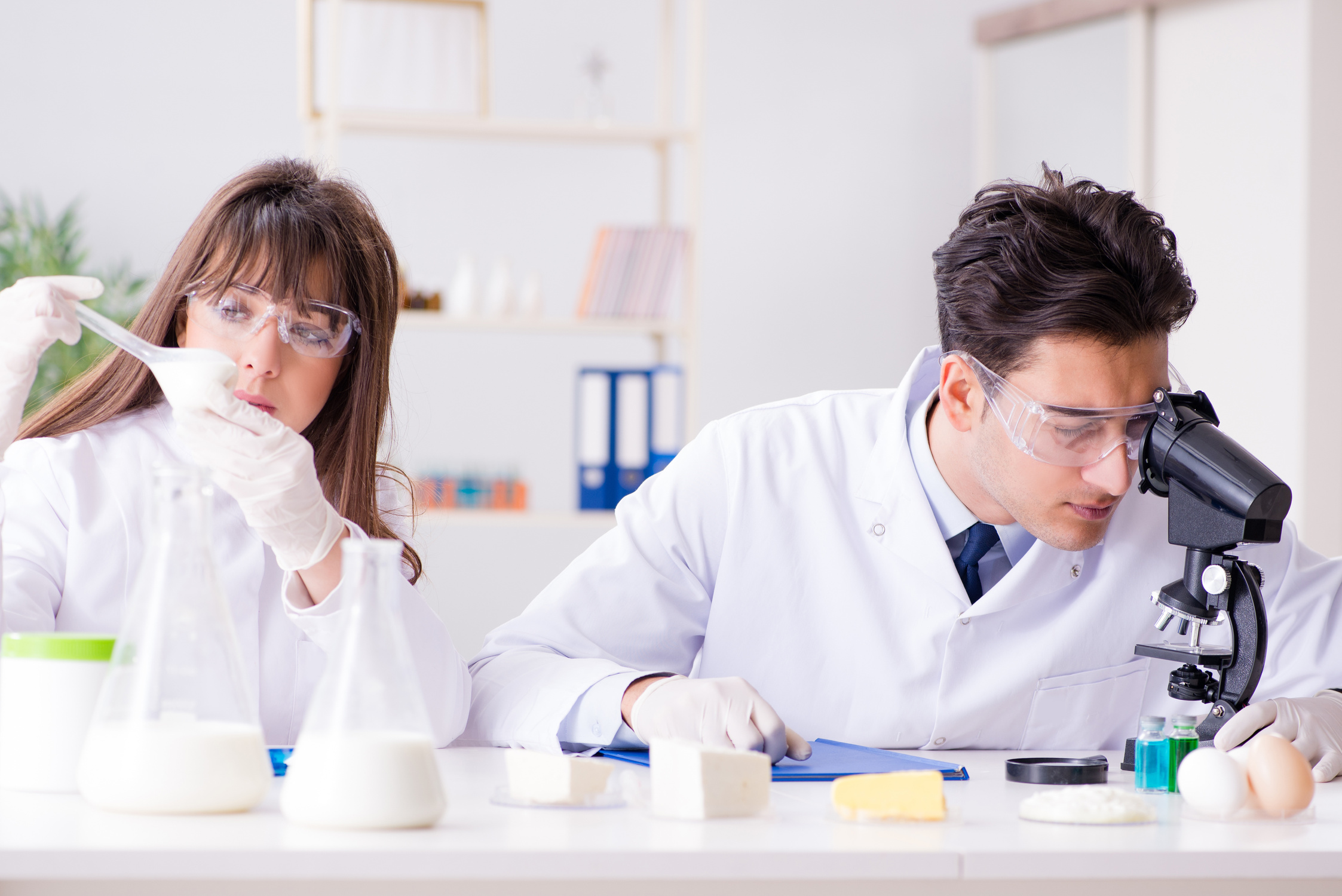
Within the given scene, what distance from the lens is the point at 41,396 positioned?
3.26 meters

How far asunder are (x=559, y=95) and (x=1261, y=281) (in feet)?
6.67

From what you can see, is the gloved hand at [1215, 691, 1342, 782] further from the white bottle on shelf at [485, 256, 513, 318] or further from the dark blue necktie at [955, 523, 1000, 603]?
the white bottle on shelf at [485, 256, 513, 318]

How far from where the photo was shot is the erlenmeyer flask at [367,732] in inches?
31.2

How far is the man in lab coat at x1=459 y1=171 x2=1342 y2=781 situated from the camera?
151 centimetres

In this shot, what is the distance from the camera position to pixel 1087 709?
163cm

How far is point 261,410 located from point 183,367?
0.77 ft

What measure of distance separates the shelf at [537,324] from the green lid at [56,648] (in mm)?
2414

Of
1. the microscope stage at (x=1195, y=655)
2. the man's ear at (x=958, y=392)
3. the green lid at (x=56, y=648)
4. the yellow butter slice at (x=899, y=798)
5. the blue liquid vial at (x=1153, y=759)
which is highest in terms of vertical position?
the man's ear at (x=958, y=392)

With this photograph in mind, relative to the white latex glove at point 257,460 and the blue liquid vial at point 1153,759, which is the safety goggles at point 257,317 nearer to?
the white latex glove at point 257,460

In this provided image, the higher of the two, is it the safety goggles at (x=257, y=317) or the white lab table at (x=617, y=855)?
the safety goggles at (x=257, y=317)

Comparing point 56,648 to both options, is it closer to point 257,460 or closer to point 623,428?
point 257,460

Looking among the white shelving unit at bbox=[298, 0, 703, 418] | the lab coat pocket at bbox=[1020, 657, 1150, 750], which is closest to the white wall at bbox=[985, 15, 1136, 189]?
the white shelving unit at bbox=[298, 0, 703, 418]

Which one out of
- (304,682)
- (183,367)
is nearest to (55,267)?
(304,682)

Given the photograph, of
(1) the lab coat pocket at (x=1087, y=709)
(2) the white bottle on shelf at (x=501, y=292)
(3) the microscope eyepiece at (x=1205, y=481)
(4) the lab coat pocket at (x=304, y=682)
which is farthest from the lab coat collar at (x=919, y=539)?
(2) the white bottle on shelf at (x=501, y=292)
